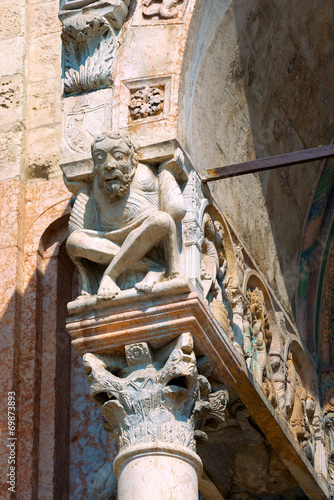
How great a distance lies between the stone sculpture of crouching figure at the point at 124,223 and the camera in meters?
6.75

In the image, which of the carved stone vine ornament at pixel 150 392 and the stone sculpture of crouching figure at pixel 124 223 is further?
the stone sculpture of crouching figure at pixel 124 223

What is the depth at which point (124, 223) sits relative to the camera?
270 inches

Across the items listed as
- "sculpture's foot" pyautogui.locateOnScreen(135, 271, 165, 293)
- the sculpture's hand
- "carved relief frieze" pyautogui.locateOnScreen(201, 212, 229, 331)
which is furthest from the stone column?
the sculpture's hand

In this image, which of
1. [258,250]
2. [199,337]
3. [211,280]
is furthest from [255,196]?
[199,337]

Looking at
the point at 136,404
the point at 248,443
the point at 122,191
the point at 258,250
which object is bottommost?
the point at 136,404

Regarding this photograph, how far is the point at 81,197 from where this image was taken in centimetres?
707

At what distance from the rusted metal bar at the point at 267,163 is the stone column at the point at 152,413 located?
1245 mm

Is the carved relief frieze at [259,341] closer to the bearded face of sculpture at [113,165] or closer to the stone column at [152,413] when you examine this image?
the stone column at [152,413]

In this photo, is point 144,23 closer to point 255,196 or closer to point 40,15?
point 255,196

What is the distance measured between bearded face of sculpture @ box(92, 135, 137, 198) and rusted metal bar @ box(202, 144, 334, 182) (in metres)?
0.66

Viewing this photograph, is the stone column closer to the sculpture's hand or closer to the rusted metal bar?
the sculpture's hand

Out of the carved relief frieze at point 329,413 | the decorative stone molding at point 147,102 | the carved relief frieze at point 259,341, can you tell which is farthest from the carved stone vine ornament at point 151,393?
the carved relief frieze at point 329,413

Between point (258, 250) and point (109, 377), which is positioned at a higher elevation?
point (258, 250)

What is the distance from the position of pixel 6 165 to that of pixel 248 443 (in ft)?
9.09
